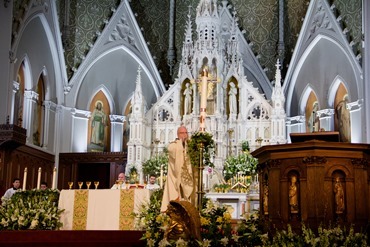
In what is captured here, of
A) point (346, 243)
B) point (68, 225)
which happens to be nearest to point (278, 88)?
point (68, 225)

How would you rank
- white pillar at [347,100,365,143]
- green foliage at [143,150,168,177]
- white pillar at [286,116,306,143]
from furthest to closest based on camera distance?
white pillar at [286,116,306,143] < green foliage at [143,150,168,177] < white pillar at [347,100,365,143]

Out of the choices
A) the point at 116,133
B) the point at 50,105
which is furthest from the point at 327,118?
the point at 50,105

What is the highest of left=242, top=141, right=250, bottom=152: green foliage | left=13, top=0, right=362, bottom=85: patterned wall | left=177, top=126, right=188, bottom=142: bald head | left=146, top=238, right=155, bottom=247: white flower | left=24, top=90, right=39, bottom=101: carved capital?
left=13, top=0, right=362, bottom=85: patterned wall

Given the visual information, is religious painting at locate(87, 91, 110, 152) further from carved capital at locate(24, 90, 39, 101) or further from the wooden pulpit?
the wooden pulpit

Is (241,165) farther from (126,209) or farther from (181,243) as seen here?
(181,243)

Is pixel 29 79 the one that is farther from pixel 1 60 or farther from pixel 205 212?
pixel 205 212

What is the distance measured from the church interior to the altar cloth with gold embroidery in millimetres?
4665

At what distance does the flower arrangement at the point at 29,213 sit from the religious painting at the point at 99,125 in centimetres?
1193

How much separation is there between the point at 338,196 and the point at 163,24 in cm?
1980

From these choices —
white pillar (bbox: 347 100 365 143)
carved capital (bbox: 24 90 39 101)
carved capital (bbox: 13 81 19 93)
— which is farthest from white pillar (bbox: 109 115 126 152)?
white pillar (bbox: 347 100 365 143)

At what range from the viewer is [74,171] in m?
21.7

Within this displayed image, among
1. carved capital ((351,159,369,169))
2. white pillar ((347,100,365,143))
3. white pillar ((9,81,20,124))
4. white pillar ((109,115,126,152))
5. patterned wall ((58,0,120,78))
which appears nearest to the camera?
carved capital ((351,159,369,169))

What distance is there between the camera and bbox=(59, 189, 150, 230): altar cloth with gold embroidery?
35.4ft

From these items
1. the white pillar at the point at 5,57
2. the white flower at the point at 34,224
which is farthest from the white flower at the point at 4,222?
the white pillar at the point at 5,57
